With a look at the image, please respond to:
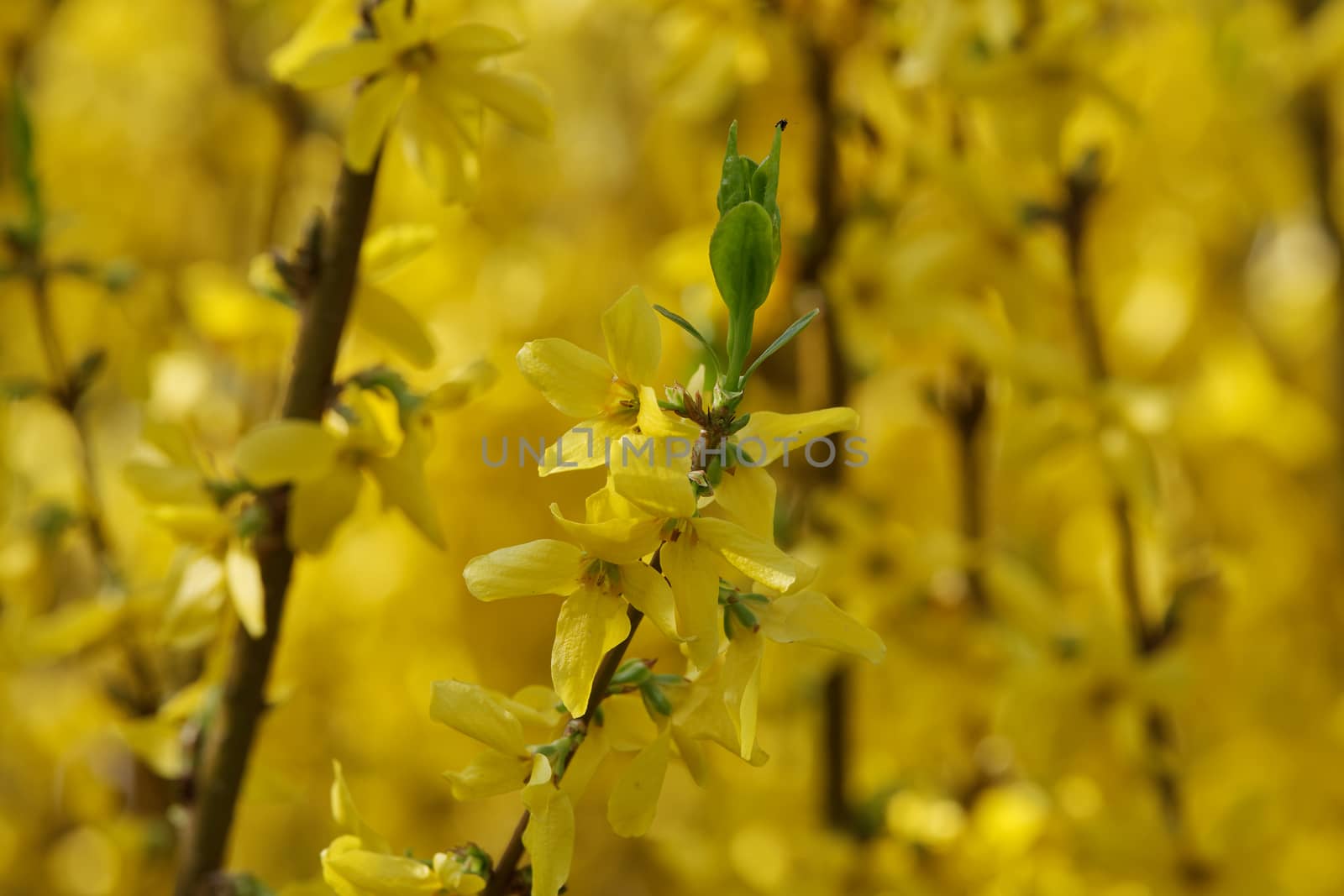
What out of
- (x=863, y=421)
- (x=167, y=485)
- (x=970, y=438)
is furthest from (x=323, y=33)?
(x=863, y=421)

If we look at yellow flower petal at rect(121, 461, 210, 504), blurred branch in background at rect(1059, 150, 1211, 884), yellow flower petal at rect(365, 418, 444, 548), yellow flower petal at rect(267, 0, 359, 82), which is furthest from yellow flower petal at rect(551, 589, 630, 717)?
blurred branch in background at rect(1059, 150, 1211, 884)

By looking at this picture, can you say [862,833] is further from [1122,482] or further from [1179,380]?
[1179,380]

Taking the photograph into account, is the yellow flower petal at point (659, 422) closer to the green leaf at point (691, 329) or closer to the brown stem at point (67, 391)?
the green leaf at point (691, 329)

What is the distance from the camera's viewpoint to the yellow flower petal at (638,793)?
0.49 metres

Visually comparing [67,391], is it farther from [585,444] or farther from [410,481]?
[585,444]

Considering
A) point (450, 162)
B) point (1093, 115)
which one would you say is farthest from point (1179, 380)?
point (450, 162)

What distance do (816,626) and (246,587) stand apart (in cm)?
36

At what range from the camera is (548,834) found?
481 millimetres

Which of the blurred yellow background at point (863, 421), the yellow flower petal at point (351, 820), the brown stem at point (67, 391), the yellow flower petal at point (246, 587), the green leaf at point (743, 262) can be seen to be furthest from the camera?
the blurred yellow background at point (863, 421)

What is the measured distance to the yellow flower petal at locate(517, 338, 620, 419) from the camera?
1.56 ft

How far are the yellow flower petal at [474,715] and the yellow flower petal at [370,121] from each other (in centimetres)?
34

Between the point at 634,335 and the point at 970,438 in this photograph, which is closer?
the point at 634,335

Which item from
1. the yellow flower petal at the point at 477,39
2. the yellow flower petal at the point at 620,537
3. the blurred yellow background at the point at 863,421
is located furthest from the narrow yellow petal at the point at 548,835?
the yellow flower petal at the point at 477,39

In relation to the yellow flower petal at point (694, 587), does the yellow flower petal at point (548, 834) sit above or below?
below
